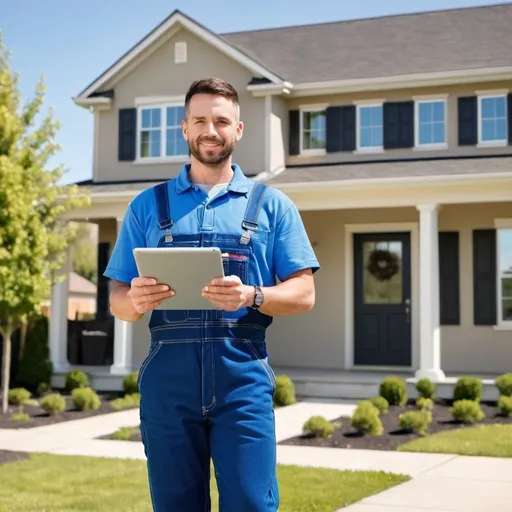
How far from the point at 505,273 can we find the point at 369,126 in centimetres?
355

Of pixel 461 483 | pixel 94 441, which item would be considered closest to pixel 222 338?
pixel 461 483


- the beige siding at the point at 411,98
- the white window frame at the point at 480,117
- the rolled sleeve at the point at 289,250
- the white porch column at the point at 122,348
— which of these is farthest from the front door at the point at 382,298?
the rolled sleeve at the point at 289,250

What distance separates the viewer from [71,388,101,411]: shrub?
A: 12.3 metres

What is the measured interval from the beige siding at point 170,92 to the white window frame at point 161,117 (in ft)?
0.31

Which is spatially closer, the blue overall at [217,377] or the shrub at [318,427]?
the blue overall at [217,377]

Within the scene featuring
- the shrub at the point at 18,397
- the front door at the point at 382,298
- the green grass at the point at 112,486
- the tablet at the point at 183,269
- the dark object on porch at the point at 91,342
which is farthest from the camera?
the dark object on porch at the point at 91,342

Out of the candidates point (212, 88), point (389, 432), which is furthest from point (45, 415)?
point (212, 88)

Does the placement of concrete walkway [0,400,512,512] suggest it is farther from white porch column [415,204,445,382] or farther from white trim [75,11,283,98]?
white trim [75,11,283,98]

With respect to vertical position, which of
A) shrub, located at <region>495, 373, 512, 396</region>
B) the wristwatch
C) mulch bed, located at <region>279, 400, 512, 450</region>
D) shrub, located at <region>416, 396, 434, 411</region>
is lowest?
mulch bed, located at <region>279, 400, 512, 450</region>

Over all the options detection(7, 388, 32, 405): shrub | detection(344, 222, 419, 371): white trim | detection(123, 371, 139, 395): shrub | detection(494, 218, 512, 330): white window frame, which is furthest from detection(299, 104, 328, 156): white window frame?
detection(7, 388, 32, 405): shrub

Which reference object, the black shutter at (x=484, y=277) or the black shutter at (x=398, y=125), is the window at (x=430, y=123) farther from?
the black shutter at (x=484, y=277)

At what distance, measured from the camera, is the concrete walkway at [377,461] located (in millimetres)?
6500

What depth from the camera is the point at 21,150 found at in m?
12.1

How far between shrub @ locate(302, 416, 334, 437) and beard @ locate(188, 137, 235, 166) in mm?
7043
